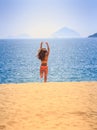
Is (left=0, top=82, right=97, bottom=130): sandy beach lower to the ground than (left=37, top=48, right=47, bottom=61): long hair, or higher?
lower

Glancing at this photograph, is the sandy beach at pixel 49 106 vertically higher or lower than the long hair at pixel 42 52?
lower

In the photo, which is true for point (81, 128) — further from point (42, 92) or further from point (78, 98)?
point (42, 92)

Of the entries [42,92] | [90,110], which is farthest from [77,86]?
[90,110]

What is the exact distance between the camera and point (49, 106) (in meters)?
9.83

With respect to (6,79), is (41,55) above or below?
above

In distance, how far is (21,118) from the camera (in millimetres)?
8562

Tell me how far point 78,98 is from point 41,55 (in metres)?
3.65

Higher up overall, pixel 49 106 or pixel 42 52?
pixel 42 52

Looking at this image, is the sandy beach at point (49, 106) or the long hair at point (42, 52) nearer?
the sandy beach at point (49, 106)

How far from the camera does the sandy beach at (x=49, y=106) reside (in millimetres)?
8023

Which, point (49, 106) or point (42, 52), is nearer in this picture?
point (49, 106)

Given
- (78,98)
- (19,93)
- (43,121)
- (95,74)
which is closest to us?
(43,121)

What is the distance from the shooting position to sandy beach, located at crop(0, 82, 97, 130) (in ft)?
26.3

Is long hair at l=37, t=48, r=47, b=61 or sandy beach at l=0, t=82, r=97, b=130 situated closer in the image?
sandy beach at l=0, t=82, r=97, b=130
